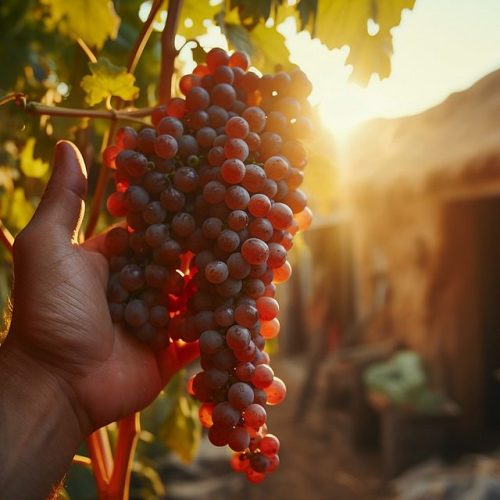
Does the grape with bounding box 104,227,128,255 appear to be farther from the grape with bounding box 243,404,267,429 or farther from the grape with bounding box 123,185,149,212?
the grape with bounding box 243,404,267,429

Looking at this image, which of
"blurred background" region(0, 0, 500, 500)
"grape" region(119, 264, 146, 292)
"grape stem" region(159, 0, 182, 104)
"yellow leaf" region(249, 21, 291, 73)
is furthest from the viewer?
"blurred background" region(0, 0, 500, 500)

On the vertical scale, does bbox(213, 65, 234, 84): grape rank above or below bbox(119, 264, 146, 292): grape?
above

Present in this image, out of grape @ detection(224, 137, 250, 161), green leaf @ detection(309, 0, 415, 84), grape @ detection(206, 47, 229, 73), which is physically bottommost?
grape @ detection(224, 137, 250, 161)

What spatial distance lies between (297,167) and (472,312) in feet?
13.7

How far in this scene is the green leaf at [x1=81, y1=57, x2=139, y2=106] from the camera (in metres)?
0.93

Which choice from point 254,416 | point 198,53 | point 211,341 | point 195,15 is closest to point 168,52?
point 198,53

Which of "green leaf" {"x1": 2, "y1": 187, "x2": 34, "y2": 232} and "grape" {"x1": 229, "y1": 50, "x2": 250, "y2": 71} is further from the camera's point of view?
"green leaf" {"x1": 2, "y1": 187, "x2": 34, "y2": 232}

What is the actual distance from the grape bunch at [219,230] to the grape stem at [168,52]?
0.24 ft

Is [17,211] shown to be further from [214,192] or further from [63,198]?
[214,192]

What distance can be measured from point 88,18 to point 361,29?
52 centimetres

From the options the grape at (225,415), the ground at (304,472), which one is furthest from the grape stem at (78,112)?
the ground at (304,472)

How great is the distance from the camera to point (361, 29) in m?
1.04

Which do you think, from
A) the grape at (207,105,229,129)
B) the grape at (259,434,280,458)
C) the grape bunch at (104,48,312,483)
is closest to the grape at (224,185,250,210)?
the grape bunch at (104,48,312,483)

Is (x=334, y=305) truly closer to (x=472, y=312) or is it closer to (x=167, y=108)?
(x=472, y=312)
